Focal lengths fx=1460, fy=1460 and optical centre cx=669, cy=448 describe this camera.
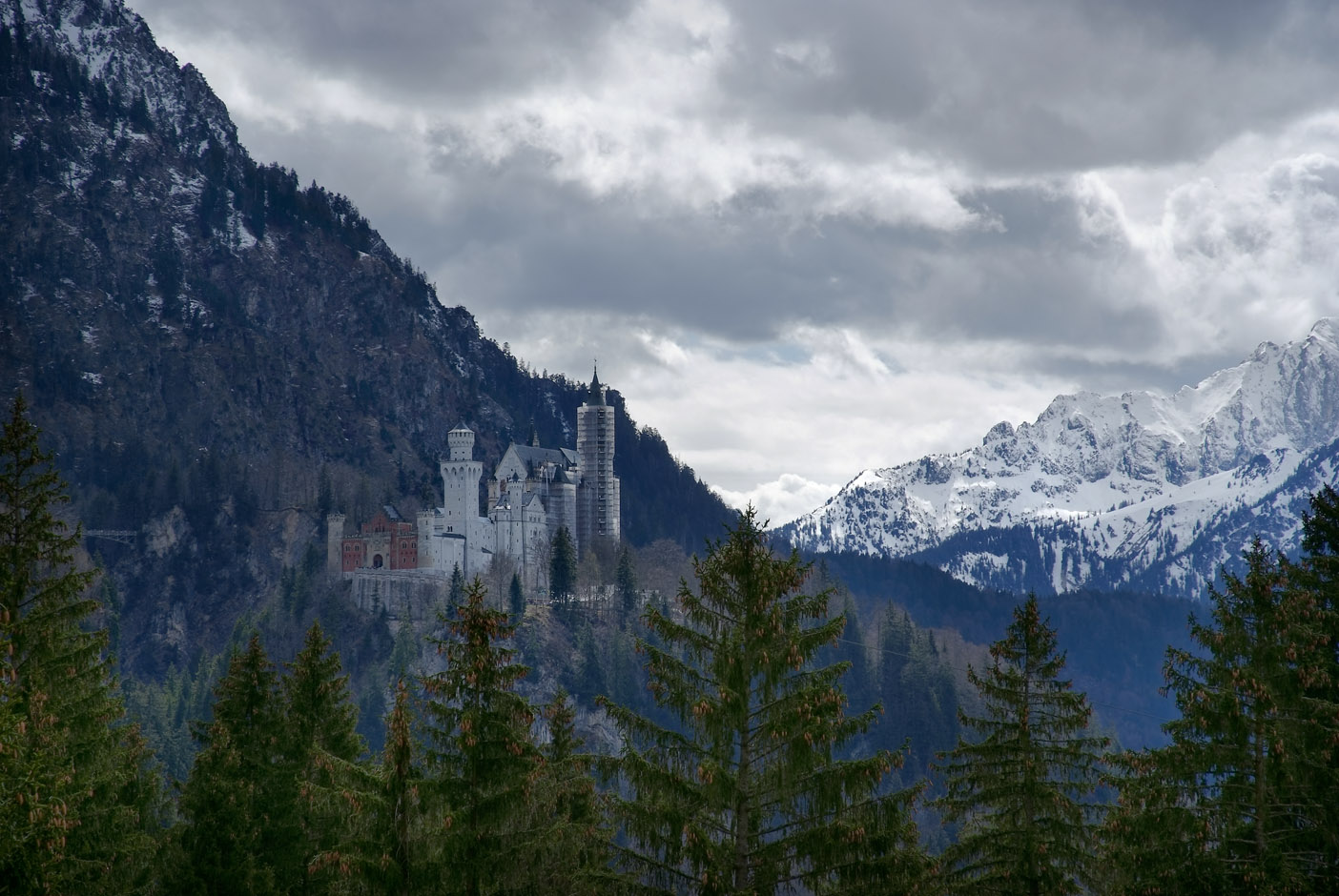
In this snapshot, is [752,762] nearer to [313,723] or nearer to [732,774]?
[732,774]

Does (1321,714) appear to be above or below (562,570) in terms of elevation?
below

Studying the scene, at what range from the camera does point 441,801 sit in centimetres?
2911

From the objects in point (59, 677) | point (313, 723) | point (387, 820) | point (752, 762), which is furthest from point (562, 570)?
point (752, 762)

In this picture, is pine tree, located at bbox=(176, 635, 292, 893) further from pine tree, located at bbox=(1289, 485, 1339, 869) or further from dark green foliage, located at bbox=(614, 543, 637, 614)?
dark green foliage, located at bbox=(614, 543, 637, 614)

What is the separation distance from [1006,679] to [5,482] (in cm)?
2322

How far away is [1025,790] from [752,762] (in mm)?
9192

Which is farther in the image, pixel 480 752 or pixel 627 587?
pixel 627 587

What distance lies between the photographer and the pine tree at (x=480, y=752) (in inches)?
1142

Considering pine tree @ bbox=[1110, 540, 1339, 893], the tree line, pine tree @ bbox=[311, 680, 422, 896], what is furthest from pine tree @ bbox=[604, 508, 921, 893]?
pine tree @ bbox=[1110, 540, 1339, 893]

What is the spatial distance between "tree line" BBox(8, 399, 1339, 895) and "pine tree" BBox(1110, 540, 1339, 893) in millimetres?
64

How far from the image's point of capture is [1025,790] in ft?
112

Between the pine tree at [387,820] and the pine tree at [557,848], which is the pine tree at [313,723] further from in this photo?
the pine tree at [557,848]

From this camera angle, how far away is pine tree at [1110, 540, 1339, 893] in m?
30.3

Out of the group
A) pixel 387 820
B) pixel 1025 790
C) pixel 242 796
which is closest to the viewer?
pixel 387 820
